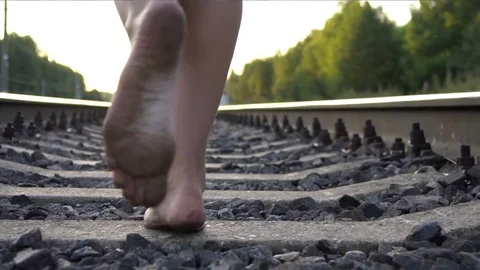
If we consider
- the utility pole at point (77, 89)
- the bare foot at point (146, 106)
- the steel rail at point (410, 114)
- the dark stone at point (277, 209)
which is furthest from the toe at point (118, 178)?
the utility pole at point (77, 89)

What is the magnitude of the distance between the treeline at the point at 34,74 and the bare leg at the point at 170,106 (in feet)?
66.4

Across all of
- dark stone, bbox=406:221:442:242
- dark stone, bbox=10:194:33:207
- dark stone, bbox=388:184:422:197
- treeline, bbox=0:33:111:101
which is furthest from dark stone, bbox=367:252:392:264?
treeline, bbox=0:33:111:101

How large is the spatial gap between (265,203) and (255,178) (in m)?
1.27

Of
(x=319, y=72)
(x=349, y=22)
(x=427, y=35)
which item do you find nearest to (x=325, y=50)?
(x=319, y=72)

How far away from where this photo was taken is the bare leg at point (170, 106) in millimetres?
1616

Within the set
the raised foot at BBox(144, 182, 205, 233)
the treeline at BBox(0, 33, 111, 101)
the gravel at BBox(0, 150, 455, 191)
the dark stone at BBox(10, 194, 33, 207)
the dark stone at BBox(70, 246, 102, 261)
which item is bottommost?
the gravel at BBox(0, 150, 455, 191)

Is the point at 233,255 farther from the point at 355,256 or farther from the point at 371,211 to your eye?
the point at 371,211

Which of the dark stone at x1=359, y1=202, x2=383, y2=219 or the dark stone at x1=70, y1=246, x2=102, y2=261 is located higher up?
the dark stone at x1=70, y1=246, x2=102, y2=261

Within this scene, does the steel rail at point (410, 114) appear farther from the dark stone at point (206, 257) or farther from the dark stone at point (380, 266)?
the dark stone at point (206, 257)

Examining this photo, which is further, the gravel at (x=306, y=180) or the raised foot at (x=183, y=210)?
the gravel at (x=306, y=180)

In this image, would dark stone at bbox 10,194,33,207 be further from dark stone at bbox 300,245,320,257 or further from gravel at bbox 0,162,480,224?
dark stone at bbox 300,245,320,257

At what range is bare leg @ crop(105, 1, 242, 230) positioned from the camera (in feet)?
5.30

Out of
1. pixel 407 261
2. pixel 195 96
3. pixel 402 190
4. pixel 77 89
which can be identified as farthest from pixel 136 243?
pixel 77 89

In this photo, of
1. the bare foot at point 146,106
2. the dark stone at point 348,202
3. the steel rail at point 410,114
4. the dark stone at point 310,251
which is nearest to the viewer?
the bare foot at point 146,106
